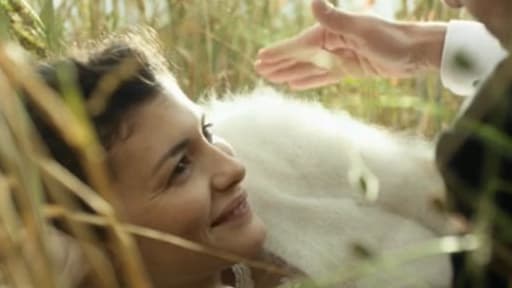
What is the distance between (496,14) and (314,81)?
64 cm

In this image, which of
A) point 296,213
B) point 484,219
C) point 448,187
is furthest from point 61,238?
point 484,219

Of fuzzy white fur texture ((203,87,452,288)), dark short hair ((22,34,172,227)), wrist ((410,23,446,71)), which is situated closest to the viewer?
dark short hair ((22,34,172,227))

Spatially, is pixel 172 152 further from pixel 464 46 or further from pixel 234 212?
pixel 464 46

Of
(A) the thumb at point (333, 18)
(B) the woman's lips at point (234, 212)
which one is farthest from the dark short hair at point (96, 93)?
(A) the thumb at point (333, 18)

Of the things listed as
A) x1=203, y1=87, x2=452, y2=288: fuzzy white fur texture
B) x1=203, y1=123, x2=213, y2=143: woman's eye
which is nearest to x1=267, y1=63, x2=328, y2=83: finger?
x1=203, y1=87, x2=452, y2=288: fuzzy white fur texture

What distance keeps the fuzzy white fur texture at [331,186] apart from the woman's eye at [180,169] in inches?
5.5

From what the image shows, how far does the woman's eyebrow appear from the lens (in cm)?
118

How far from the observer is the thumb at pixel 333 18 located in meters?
1.44

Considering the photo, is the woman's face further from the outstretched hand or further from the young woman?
the outstretched hand

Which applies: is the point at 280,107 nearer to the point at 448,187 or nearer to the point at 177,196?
the point at 177,196

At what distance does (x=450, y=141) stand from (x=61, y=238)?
46 cm

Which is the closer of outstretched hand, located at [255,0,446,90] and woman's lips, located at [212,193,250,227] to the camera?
woman's lips, located at [212,193,250,227]

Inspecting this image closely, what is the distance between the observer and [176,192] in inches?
46.2

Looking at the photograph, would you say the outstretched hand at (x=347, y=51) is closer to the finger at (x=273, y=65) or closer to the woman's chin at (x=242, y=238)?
the finger at (x=273, y=65)
